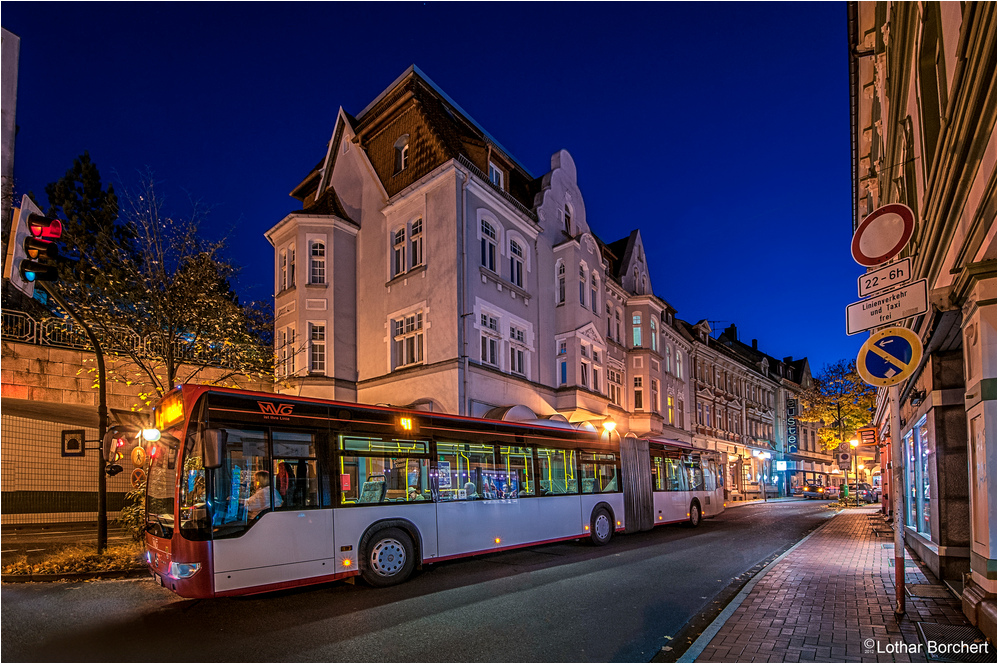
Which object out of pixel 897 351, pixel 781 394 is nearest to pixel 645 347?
pixel 897 351

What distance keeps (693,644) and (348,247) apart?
21546 millimetres

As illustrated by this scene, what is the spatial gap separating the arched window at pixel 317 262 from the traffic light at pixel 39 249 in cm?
1527

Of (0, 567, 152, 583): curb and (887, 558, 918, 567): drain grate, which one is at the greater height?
(0, 567, 152, 583): curb

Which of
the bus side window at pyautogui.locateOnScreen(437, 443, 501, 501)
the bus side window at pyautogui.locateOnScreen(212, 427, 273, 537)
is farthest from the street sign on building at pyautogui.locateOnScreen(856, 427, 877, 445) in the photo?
the bus side window at pyautogui.locateOnScreen(212, 427, 273, 537)

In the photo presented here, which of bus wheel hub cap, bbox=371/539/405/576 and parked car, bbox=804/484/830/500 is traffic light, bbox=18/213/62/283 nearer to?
bus wheel hub cap, bbox=371/539/405/576

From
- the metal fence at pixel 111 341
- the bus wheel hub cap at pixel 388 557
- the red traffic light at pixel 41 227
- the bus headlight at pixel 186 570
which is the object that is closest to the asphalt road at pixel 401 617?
the bus wheel hub cap at pixel 388 557

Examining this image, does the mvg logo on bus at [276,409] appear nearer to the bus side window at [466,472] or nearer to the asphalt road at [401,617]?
the asphalt road at [401,617]

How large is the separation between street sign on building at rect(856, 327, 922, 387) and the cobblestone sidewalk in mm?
2587

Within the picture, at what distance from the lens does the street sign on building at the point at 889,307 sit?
22.0 ft

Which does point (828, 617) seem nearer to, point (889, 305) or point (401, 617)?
point (889, 305)

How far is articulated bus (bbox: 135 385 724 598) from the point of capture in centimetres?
892

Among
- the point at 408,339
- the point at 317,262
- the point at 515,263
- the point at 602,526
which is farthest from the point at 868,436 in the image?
the point at 317,262

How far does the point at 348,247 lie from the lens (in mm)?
25547

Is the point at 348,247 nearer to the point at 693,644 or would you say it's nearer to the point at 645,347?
the point at 645,347
